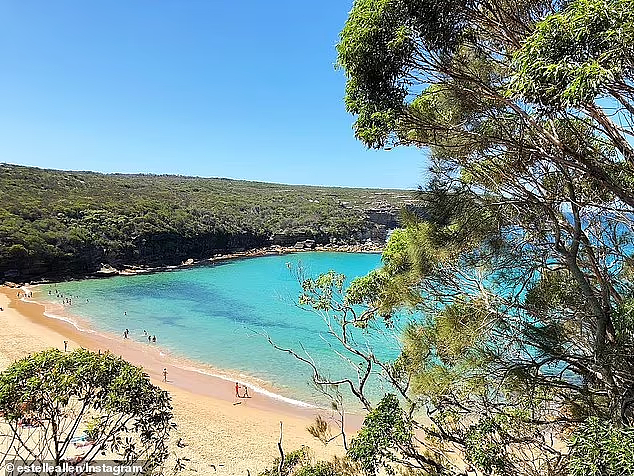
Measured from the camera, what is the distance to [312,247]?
6094 cm

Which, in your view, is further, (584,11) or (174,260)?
(174,260)

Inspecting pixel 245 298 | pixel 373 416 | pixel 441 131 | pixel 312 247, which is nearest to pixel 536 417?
pixel 373 416

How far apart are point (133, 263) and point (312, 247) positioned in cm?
2354

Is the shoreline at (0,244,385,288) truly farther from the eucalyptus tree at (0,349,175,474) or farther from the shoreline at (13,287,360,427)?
the eucalyptus tree at (0,349,175,474)

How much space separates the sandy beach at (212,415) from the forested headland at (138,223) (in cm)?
1715

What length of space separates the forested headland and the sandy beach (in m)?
17.1

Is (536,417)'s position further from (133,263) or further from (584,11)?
(133,263)

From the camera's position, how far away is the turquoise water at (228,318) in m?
18.6

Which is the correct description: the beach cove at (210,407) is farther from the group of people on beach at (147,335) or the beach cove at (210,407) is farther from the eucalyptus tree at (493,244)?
the eucalyptus tree at (493,244)

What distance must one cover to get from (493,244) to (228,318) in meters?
25.7

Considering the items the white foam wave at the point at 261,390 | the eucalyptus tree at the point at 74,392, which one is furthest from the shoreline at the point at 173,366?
the eucalyptus tree at the point at 74,392

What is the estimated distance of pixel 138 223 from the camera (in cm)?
4728

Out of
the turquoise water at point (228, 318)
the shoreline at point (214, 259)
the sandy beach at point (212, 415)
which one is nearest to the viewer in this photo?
the sandy beach at point (212, 415)

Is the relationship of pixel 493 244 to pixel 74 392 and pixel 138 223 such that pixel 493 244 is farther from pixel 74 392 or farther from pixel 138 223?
pixel 138 223
